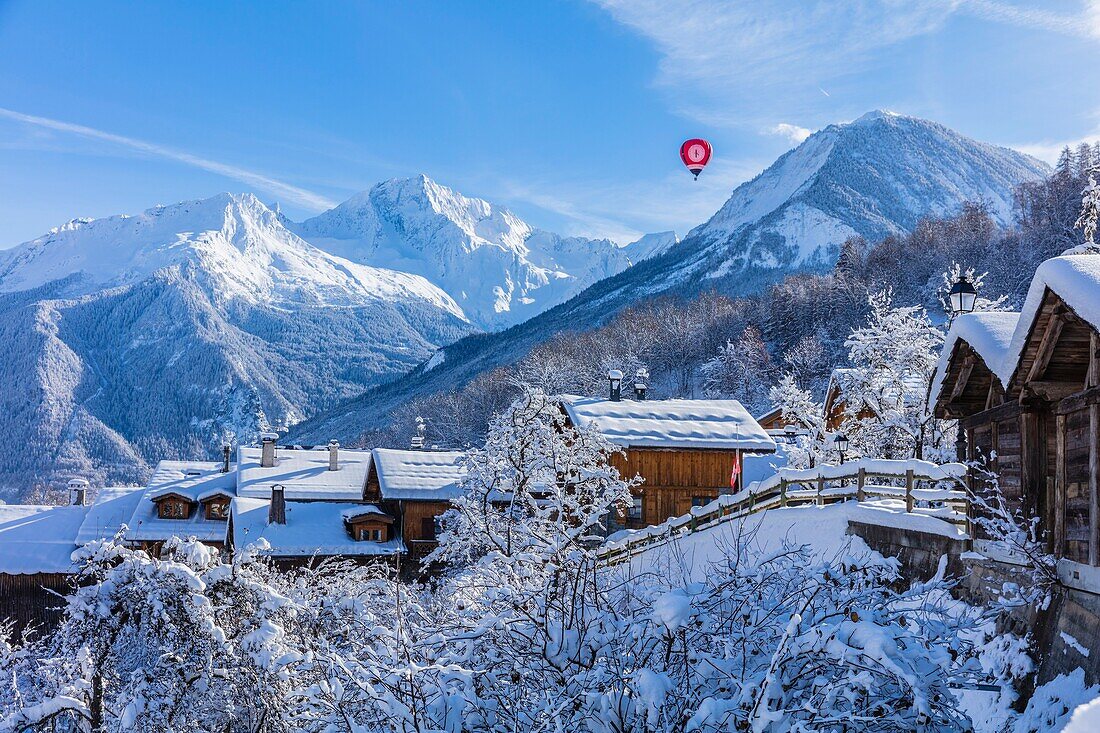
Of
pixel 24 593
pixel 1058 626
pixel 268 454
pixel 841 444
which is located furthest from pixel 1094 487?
pixel 268 454

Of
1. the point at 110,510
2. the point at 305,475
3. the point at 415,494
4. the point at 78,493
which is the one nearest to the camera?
the point at 415,494

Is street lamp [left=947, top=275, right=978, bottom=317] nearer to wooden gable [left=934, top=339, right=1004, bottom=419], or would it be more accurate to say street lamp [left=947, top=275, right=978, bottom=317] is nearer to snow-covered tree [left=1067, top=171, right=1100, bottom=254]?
snow-covered tree [left=1067, top=171, right=1100, bottom=254]

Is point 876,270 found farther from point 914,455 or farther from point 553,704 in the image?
point 553,704

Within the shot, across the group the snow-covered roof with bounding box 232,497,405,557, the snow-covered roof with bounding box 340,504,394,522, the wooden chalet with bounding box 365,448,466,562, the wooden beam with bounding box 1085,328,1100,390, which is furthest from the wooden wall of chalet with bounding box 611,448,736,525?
the wooden beam with bounding box 1085,328,1100,390

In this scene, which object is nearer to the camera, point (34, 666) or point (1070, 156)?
point (34, 666)

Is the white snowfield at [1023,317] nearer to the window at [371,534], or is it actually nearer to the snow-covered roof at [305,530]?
the snow-covered roof at [305,530]

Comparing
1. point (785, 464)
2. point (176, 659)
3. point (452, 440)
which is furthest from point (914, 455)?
point (452, 440)

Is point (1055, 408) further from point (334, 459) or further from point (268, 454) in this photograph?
point (268, 454)
